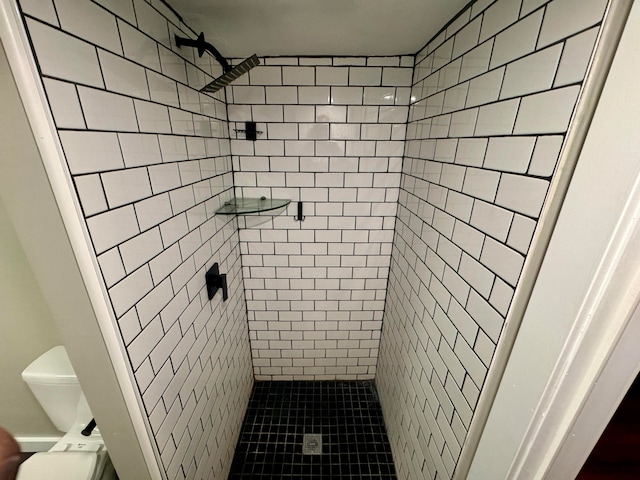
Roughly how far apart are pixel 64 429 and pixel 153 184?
53.3 inches

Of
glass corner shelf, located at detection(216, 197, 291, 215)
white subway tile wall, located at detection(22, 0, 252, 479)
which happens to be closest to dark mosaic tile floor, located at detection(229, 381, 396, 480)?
white subway tile wall, located at detection(22, 0, 252, 479)

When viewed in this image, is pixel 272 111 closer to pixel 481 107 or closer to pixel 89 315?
pixel 481 107

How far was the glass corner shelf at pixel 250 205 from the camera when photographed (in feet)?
4.07

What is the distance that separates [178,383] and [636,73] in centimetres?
130

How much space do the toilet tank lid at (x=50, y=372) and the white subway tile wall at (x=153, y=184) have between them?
0.59 m

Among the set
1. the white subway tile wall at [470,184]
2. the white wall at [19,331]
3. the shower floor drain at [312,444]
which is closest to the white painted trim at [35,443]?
the white wall at [19,331]

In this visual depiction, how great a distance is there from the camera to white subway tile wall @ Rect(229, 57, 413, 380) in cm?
128

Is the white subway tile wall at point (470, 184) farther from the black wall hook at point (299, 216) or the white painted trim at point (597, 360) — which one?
the black wall hook at point (299, 216)

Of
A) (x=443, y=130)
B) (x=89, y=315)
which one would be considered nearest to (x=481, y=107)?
(x=443, y=130)

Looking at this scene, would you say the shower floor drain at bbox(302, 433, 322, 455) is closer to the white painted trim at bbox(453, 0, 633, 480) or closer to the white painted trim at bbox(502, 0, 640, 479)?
the white painted trim at bbox(453, 0, 633, 480)

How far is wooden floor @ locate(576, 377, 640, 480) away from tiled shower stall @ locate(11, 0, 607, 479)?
2.19 feet

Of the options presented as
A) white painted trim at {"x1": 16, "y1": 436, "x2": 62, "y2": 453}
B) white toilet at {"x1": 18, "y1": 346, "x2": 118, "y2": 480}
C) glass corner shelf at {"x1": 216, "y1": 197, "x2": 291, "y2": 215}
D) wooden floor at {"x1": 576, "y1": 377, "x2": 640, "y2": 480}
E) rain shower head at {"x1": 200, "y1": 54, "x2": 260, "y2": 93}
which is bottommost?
white painted trim at {"x1": 16, "y1": 436, "x2": 62, "y2": 453}

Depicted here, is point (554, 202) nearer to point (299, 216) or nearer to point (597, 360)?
point (597, 360)

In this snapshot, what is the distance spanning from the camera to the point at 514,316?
568mm
